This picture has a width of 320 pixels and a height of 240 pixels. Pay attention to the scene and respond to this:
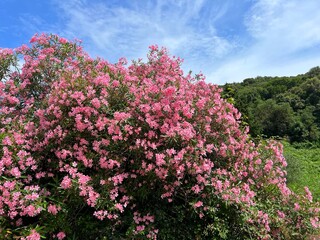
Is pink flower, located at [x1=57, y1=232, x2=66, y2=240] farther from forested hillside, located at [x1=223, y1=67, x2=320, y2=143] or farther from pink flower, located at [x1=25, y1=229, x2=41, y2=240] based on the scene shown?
forested hillside, located at [x1=223, y1=67, x2=320, y2=143]

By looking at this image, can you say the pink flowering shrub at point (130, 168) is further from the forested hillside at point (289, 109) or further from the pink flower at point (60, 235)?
the forested hillside at point (289, 109)

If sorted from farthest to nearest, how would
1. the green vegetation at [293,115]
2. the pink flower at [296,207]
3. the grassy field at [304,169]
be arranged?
the green vegetation at [293,115] < the grassy field at [304,169] < the pink flower at [296,207]

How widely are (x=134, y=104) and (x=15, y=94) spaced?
110 inches

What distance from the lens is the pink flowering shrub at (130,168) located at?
4.49 meters

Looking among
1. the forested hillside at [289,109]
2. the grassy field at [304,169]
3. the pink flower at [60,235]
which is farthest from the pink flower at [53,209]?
the forested hillside at [289,109]

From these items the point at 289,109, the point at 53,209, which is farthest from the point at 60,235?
the point at 289,109

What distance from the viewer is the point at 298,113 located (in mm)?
48438

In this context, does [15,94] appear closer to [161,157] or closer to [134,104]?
[134,104]

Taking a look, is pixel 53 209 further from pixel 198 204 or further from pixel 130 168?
pixel 198 204

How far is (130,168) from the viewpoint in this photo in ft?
16.3

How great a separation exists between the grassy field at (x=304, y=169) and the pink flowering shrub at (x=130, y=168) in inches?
87.2

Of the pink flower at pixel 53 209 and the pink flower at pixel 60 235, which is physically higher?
the pink flower at pixel 53 209

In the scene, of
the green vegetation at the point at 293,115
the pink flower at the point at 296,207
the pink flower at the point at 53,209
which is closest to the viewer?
the pink flower at the point at 53,209

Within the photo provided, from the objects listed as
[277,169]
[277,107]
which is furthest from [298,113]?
[277,169]
